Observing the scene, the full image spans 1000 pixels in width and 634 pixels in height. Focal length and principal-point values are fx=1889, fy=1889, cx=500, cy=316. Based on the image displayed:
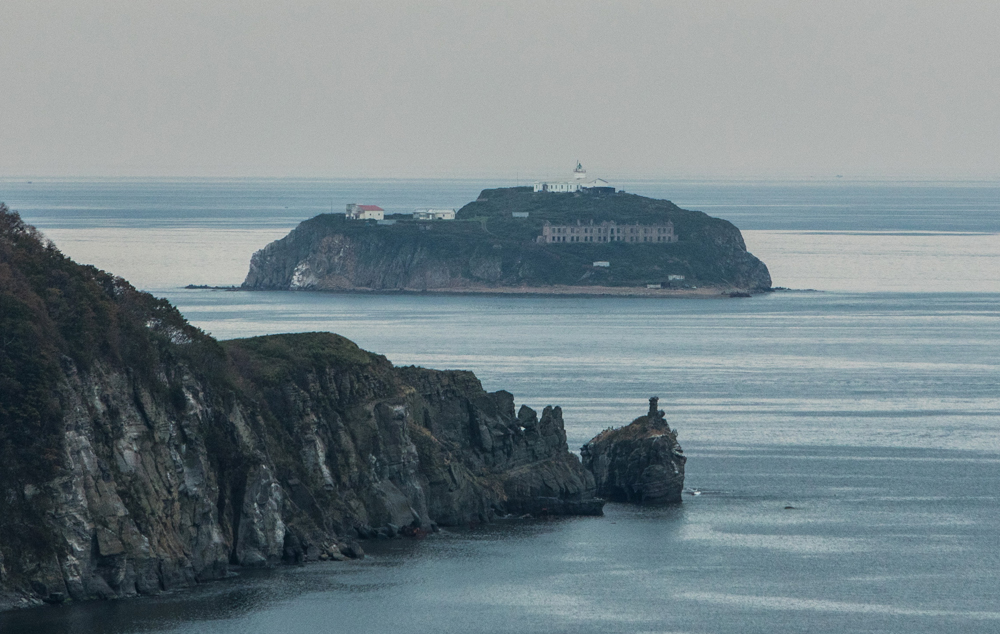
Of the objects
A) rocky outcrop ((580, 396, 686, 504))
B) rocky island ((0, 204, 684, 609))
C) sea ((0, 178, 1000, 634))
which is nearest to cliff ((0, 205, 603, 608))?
rocky island ((0, 204, 684, 609))

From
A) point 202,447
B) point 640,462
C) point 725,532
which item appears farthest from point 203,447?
point 640,462

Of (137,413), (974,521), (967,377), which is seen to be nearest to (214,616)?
(137,413)

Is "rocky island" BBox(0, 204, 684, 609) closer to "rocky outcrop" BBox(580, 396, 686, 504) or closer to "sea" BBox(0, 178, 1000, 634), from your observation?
"rocky outcrop" BBox(580, 396, 686, 504)

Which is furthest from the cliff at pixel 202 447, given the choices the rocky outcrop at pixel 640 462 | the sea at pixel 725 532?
the sea at pixel 725 532

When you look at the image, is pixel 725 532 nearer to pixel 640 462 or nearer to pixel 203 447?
pixel 640 462

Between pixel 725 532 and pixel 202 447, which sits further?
pixel 725 532

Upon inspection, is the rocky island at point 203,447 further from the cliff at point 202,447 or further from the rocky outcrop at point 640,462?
the rocky outcrop at point 640,462

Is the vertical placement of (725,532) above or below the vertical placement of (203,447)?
below
